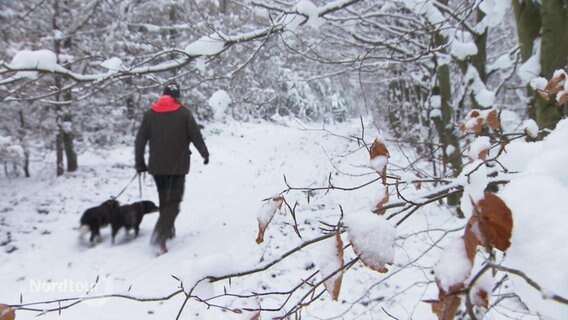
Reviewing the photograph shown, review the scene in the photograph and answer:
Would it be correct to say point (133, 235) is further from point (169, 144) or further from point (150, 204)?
point (169, 144)

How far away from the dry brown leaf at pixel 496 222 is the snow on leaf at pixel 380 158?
0.40 m

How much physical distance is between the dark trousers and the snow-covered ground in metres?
0.31

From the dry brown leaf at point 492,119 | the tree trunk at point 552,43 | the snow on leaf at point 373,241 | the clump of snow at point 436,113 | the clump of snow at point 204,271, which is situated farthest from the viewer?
the clump of snow at point 436,113

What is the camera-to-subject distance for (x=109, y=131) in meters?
10.9

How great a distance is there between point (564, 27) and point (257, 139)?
51.6ft

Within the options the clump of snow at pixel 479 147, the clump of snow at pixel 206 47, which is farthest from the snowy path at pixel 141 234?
the clump of snow at pixel 206 47

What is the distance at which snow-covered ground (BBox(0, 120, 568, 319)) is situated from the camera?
10.3 ft

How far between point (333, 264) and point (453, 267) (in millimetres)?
292

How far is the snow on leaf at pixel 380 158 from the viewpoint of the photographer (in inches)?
38.8

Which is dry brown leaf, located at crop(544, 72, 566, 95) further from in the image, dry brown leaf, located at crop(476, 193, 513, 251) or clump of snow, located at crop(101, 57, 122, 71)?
clump of snow, located at crop(101, 57, 122, 71)

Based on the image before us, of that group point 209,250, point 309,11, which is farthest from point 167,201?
point 309,11

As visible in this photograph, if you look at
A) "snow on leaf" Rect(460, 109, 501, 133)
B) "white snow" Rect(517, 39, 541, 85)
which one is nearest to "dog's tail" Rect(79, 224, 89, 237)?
"snow on leaf" Rect(460, 109, 501, 133)

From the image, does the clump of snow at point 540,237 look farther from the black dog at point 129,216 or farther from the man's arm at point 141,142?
the black dog at point 129,216

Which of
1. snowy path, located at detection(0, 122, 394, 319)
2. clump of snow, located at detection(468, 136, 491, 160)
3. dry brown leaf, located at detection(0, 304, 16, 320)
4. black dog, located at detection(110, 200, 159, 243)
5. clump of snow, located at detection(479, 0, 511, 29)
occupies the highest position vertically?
clump of snow, located at detection(479, 0, 511, 29)
